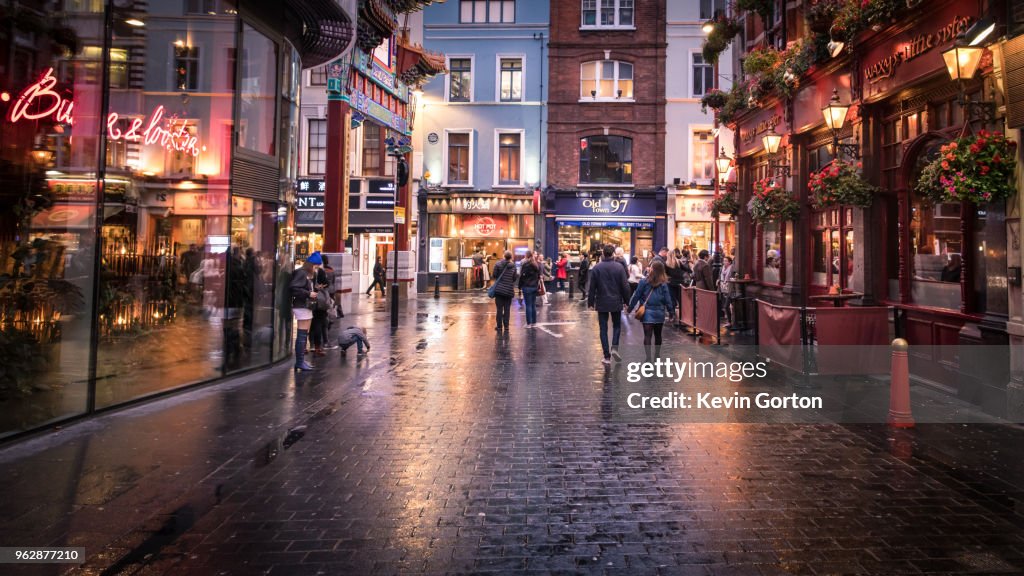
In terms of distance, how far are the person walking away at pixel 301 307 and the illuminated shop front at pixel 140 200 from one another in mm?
500

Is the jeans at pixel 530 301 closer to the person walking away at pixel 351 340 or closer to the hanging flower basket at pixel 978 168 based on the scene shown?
the person walking away at pixel 351 340

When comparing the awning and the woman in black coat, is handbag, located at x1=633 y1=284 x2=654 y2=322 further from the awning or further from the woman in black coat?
the awning

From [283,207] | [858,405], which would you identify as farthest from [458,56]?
[858,405]

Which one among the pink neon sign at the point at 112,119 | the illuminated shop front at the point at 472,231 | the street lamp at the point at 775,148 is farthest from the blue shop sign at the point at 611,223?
the pink neon sign at the point at 112,119

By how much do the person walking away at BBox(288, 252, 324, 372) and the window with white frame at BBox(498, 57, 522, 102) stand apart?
75.1ft

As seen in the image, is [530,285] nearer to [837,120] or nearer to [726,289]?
[726,289]

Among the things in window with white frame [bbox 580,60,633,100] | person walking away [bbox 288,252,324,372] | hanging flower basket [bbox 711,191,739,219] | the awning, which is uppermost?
window with white frame [bbox 580,60,633,100]

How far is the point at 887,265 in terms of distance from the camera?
9.98 m

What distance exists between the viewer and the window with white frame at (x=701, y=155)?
30281 mm

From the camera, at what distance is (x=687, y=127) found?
30406mm

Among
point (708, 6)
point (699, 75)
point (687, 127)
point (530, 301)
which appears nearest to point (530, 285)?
point (530, 301)

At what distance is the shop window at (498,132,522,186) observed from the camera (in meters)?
31.4

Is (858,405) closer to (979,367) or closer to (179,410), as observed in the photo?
(979,367)

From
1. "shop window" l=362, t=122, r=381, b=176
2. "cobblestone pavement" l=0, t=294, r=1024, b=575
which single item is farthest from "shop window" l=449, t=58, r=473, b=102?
"cobblestone pavement" l=0, t=294, r=1024, b=575
